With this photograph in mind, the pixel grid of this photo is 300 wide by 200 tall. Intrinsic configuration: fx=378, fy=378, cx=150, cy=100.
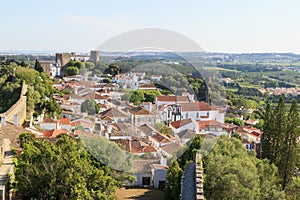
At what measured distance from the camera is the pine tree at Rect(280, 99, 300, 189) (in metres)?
9.59

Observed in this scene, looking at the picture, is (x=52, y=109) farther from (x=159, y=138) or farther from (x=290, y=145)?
(x=159, y=138)

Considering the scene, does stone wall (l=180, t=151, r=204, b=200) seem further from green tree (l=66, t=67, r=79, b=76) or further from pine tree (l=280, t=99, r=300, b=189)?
green tree (l=66, t=67, r=79, b=76)

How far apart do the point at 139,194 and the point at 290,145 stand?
443 centimetres

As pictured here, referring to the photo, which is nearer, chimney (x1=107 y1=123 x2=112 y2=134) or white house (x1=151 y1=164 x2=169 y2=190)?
chimney (x1=107 y1=123 x2=112 y2=134)

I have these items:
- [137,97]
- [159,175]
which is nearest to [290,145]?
[159,175]

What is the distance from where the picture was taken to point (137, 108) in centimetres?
637

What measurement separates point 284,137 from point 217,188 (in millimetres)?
5018

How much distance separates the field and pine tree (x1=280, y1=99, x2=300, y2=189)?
361 centimetres

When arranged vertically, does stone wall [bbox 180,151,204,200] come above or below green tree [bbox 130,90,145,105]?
below

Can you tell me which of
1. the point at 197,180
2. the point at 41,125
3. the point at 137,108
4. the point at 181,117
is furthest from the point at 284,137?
the point at 41,125

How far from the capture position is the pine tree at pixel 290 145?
31.4 ft

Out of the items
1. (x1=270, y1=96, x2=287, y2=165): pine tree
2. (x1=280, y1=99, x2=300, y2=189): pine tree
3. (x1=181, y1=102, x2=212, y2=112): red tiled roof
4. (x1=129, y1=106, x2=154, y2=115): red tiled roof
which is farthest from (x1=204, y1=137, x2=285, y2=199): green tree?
(x1=270, y1=96, x2=287, y2=165): pine tree

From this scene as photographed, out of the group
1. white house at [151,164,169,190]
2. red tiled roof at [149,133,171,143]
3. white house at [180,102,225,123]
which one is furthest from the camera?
white house at [151,164,169,190]

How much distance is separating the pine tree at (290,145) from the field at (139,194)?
11.8ft
